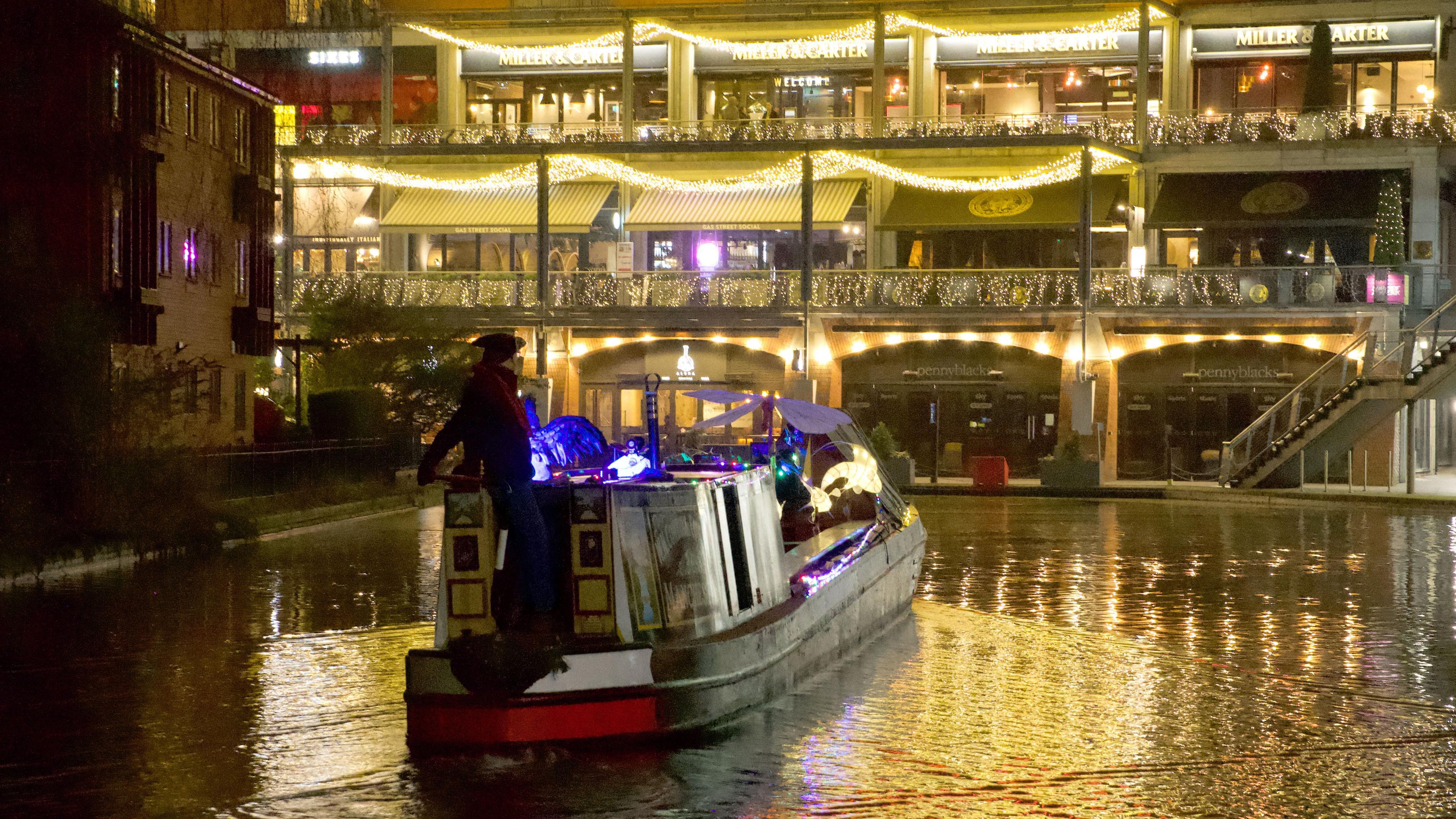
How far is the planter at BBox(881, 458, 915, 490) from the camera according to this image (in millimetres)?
39469

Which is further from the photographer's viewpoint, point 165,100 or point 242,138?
point 242,138

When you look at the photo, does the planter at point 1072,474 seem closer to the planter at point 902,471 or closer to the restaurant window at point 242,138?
the planter at point 902,471

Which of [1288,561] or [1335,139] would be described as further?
[1335,139]

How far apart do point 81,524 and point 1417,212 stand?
1425 inches

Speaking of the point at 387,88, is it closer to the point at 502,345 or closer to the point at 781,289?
the point at 781,289

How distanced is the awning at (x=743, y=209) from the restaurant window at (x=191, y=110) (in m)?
14.8

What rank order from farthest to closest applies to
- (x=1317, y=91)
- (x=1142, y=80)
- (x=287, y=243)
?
(x=287, y=243)
(x=1142, y=80)
(x=1317, y=91)

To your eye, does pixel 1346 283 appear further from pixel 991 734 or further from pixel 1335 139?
pixel 991 734

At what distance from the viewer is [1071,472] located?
39.6 m

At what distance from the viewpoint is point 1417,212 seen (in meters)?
44.1

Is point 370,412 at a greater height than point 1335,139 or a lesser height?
lesser

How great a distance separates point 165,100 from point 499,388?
25.9 meters

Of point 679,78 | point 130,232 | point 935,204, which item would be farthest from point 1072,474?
point 130,232

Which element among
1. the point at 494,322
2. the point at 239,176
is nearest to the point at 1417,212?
the point at 494,322
